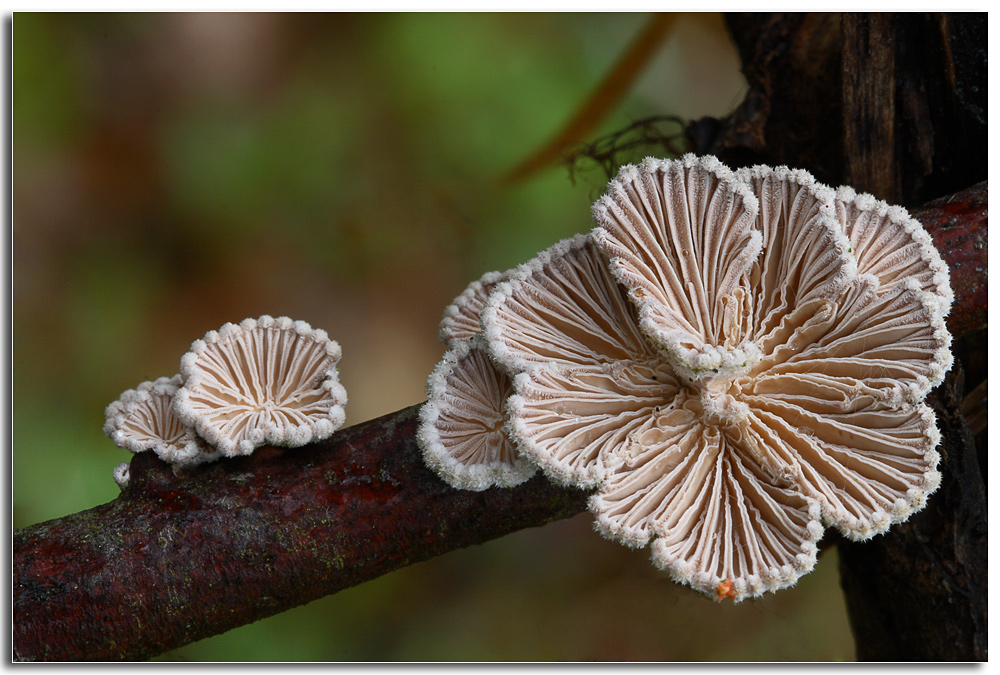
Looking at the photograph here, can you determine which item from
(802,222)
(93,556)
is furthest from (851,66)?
(93,556)

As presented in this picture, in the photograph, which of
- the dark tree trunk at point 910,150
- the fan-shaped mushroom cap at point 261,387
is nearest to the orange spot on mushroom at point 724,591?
the fan-shaped mushroom cap at point 261,387

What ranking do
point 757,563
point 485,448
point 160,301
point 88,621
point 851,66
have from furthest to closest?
point 160,301 < point 851,66 < point 88,621 < point 485,448 < point 757,563

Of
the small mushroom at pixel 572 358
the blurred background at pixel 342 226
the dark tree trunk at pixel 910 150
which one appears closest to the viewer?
the small mushroom at pixel 572 358

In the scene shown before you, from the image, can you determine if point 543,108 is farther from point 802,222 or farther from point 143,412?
point 143,412

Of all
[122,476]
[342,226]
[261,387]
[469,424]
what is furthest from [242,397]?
[342,226]

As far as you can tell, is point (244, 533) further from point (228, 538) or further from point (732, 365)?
point (732, 365)

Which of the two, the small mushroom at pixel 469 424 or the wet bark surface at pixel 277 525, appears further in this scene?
the wet bark surface at pixel 277 525

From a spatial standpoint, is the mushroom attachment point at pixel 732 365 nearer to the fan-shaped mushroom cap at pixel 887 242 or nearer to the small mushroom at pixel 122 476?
the fan-shaped mushroom cap at pixel 887 242
